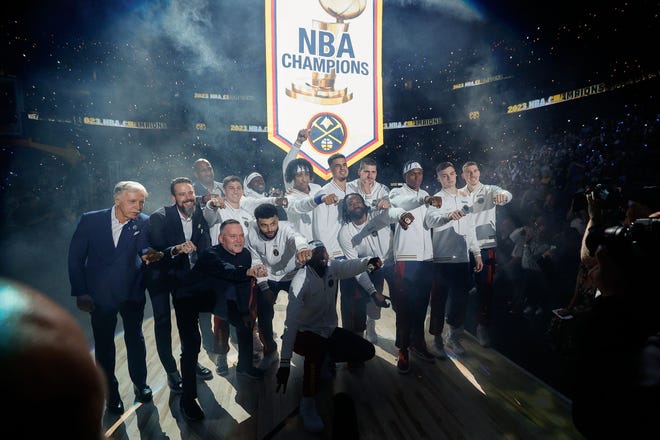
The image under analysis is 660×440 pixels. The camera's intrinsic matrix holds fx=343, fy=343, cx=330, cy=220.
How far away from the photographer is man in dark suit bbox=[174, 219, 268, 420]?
7.91 ft

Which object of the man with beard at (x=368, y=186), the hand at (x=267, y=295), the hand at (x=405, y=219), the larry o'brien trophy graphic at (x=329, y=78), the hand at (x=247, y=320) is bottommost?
the hand at (x=247, y=320)

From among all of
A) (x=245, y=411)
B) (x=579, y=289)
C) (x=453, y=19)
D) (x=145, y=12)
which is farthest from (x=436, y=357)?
(x=453, y=19)

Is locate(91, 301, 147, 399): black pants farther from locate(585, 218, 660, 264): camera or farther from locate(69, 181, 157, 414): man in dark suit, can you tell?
locate(585, 218, 660, 264): camera

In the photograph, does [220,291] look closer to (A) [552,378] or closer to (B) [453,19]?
(A) [552,378]

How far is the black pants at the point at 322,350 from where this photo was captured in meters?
2.33

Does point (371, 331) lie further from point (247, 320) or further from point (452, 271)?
point (247, 320)

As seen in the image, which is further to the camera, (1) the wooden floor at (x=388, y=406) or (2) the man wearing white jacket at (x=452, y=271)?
(2) the man wearing white jacket at (x=452, y=271)

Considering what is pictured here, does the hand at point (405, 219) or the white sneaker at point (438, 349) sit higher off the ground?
the hand at point (405, 219)

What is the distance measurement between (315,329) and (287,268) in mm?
724

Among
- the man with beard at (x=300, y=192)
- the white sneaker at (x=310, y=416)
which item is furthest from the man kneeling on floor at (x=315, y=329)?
the man with beard at (x=300, y=192)

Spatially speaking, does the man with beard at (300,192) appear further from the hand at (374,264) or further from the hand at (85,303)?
the hand at (85,303)

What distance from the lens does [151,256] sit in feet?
8.11

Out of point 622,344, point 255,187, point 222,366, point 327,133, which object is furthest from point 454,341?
point 255,187

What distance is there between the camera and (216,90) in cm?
1495
